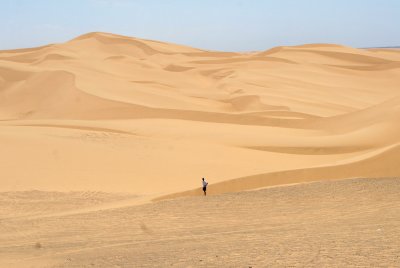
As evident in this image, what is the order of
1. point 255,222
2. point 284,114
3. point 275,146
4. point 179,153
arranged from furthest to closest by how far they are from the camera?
point 284,114
point 275,146
point 179,153
point 255,222

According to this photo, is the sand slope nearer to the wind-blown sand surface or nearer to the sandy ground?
the wind-blown sand surface

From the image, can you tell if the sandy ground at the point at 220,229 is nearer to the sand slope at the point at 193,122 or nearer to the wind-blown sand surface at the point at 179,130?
the wind-blown sand surface at the point at 179,130

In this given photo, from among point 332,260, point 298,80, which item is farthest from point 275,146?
point 298,80

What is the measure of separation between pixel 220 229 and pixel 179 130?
1226 cm

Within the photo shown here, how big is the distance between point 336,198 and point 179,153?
24.4 feet

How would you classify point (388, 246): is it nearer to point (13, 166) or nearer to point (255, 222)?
point (255, 222)

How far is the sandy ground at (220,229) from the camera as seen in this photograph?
22.2ft

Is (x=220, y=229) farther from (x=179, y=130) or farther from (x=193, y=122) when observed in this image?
(x=193, y=122)

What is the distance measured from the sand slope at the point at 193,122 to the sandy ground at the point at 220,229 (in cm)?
130

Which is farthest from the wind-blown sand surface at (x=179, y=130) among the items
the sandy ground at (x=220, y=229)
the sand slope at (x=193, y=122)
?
the sandy ground at (x=220, y=229)

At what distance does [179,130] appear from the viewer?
2120 cm

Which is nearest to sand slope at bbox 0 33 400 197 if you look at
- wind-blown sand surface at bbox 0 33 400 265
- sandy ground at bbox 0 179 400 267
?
wind-blown sand surface at bbox 0 33 400 265

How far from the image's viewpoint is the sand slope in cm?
1459

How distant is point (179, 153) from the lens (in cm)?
1745
